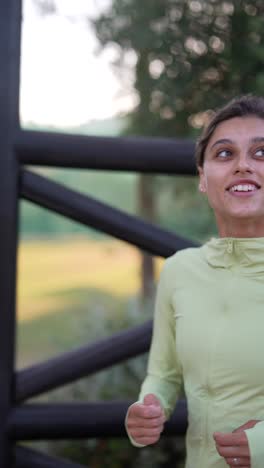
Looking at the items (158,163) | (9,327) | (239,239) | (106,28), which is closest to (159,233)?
(158,163)

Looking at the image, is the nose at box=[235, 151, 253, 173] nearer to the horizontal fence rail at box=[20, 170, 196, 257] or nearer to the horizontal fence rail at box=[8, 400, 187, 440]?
the horizontal fence rail at box=[20, 170, 196, 257]

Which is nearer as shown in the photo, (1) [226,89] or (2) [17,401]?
(2) [17,401]

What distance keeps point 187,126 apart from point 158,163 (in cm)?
169

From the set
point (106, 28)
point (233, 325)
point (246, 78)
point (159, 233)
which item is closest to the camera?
point (233, 325)

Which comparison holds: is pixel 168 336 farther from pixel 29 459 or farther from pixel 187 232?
pixel 187 232

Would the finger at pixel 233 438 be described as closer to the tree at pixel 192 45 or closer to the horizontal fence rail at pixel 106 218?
the horizontal fence rail at pixel 106 218

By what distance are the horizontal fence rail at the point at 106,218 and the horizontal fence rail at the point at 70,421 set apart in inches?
16.1

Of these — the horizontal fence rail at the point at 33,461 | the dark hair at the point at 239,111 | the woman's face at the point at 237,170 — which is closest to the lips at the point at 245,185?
the woman's face at the point at 237,170

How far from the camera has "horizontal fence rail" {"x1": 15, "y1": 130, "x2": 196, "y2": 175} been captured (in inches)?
60.7

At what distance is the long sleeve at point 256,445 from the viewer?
86cm

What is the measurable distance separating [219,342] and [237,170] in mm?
277

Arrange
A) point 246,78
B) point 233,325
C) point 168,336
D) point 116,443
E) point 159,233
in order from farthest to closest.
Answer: point 116,443 → point 246,78 → point 159,233 → point 168,336 → point 233,325

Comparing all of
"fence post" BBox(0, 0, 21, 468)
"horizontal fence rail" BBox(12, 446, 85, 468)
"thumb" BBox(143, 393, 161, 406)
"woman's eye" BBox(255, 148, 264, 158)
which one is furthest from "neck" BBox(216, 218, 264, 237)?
"horizontal fence rail" BBox(12, 446, 85, 468)

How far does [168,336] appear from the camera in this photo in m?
1.07
